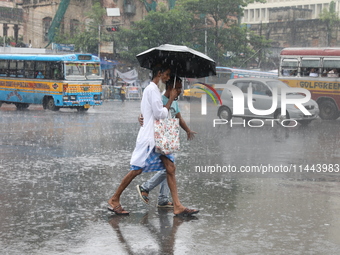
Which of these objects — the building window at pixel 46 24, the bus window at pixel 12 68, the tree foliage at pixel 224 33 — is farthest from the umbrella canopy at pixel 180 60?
the building window at pixel 46 24

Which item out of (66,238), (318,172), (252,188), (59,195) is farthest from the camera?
(318,172)

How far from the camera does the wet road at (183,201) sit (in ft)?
17.2

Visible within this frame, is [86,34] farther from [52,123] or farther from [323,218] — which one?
[323,218]

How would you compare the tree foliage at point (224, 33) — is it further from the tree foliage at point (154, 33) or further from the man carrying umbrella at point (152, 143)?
the man carrying umbrella at point (152, 143)

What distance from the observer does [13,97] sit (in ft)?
92.9

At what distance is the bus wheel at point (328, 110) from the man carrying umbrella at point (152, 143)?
1869cm

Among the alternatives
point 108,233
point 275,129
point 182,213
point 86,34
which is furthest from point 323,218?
point 86,34

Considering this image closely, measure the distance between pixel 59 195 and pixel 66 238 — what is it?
87.8 inches

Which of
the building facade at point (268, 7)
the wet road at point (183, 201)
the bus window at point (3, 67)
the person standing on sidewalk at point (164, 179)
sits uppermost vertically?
the building facade at point (268, 7)

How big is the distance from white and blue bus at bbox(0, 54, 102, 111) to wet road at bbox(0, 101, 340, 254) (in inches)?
480

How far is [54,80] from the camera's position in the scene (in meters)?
26.5

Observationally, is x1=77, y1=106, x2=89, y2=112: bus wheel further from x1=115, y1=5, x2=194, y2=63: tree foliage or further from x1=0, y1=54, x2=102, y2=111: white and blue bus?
x1=115, y1=5, x2=194, y2=63: tree foliage

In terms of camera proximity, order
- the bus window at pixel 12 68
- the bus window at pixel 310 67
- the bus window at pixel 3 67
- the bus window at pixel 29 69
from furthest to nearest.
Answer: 1. the bus window at pixel 3 67
2. the bus window at pixel 12 68
3. the bus window at pixel 29 69
4. the bus window at pixel 310 67

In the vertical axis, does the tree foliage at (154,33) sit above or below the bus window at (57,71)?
above
